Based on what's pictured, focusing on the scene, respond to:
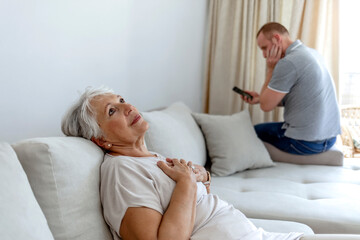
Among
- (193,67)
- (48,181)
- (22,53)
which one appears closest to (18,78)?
(22,53)

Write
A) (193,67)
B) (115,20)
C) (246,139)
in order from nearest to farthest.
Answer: (115,20), (246,139), (193,67)

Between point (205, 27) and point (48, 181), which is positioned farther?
point (205, 27)

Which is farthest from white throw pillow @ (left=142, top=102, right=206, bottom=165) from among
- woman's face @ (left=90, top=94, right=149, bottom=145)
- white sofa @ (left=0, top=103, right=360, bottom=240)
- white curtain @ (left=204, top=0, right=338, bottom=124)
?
white curtain @ (left=204, top=0, right=338, bottom=124)

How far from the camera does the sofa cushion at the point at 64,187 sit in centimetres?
117

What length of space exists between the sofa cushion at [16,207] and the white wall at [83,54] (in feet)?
2.46

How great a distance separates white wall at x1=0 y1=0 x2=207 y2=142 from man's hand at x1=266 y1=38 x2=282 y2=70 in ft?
2.51

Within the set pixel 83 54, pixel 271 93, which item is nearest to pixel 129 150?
pixel 83 54

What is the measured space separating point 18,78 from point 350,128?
263cm

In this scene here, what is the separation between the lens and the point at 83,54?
7.22 ft

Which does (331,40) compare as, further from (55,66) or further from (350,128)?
(55,66)

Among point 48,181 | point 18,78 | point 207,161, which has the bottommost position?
point 207,161

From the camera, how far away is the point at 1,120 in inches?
66.7

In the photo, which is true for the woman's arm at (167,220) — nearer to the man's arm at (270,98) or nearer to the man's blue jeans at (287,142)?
the man's arm at (270,98)

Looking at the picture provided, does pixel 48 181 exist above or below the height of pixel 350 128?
above
